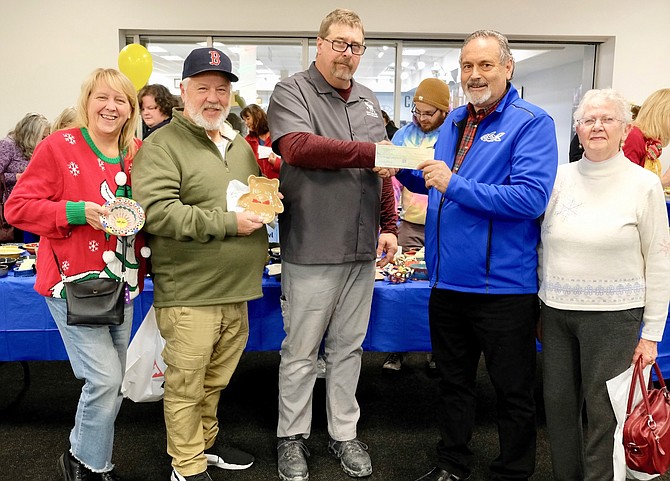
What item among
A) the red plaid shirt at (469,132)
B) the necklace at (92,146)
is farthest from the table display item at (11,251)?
the red plaid shirt at (469,132)

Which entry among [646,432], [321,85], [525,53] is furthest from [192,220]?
[525,53]

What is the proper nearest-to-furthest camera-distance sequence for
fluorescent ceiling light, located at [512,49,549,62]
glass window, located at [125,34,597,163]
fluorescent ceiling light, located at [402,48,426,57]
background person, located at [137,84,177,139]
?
background person, located at [137,84,177,139], glass window, located at [125,34,597,163], fluorescent ceiling light, located at [402,48,426,57], fluorescent ceiling light, located at [512,49,549,62]

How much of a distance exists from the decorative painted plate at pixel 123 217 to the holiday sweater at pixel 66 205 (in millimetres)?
87

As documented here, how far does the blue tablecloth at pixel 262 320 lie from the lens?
231cm

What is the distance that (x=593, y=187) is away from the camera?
1680 millimetres

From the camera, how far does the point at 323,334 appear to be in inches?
83.4

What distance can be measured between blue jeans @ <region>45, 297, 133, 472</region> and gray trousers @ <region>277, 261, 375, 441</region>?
0.60 metres

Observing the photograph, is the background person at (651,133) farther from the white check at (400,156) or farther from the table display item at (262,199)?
the table display item at (262,199)

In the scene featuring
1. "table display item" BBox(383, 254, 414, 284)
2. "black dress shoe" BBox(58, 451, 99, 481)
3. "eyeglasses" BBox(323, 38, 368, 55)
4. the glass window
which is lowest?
"black dress shoe" BBox(58, 451, 99, 481)

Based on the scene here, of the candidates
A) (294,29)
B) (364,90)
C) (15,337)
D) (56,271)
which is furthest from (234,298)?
(294,29)

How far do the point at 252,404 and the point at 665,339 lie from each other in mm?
1973

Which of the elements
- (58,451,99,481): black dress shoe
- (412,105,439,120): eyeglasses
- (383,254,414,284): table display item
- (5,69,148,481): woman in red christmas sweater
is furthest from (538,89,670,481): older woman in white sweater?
(58,451,99,481): black dress shoe

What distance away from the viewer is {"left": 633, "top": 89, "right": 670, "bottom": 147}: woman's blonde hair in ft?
11.7

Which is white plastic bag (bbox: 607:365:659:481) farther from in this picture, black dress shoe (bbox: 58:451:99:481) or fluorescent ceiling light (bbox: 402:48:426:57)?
fluorescent ceiling light (bbox: 402:48:426:57)
